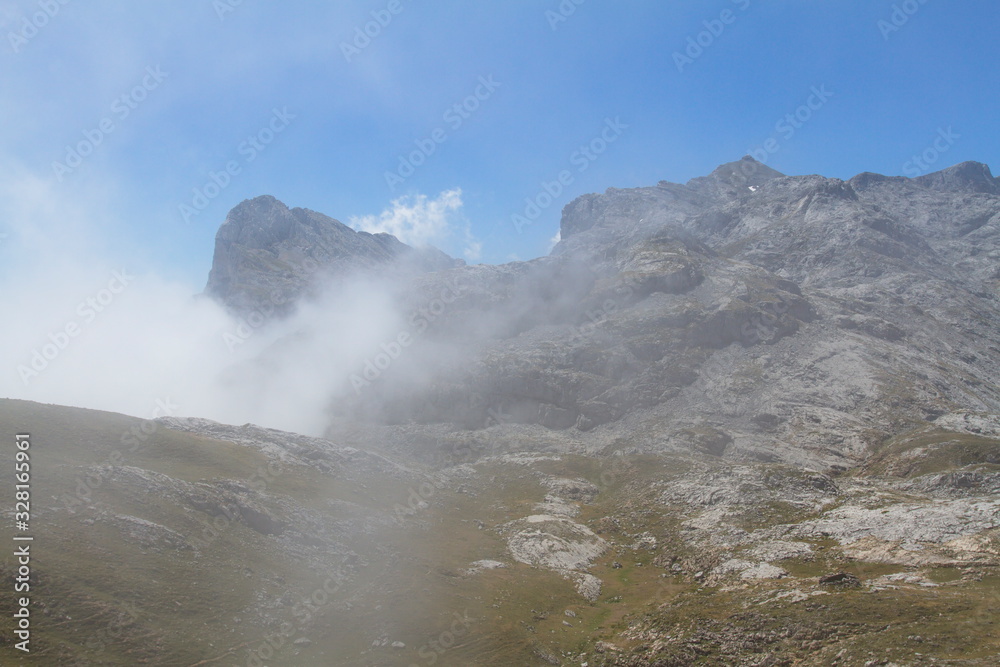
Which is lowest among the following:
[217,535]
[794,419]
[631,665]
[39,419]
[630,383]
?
[631,665]

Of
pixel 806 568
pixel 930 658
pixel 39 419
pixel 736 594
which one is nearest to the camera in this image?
pixel 930 658

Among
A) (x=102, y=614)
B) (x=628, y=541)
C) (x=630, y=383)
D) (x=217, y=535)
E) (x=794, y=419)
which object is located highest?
(x=630, y=383)

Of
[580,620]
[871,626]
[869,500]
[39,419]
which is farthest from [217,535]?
[869,500]

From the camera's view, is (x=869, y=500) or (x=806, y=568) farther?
(x=869, y=500)

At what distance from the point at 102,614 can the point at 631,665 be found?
1677 inches

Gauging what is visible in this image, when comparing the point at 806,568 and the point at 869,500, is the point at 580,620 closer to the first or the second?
the point at 806,568

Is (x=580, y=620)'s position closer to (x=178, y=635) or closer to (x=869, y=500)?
(x=178, y=635)

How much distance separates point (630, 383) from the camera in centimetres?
18012

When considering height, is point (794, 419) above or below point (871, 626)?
above

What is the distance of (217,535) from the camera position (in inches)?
2356

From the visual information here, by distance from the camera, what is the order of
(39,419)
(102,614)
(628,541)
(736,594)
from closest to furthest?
1. (102,614)
2. (736,594)
3. (39,419)
4. (628,541)

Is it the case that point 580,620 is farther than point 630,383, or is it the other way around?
point 630,383

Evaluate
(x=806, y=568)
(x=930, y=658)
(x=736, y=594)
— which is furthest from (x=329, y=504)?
(x=930, y=658)

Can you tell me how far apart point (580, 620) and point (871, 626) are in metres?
27.8
